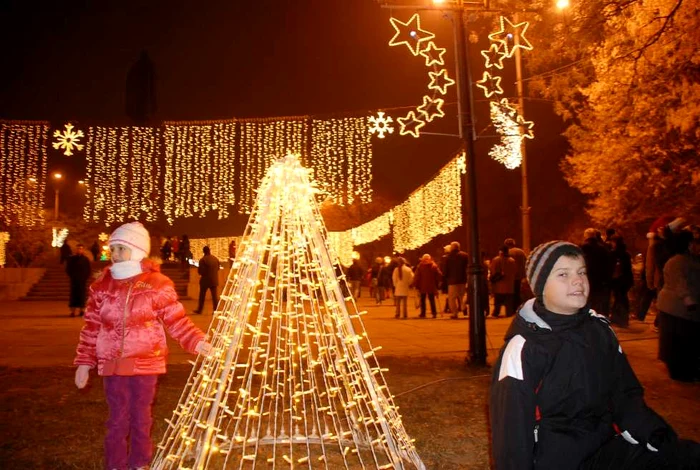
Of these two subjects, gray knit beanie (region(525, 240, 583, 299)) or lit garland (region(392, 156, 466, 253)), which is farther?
lit garland (region(392, 156, 466, 253))

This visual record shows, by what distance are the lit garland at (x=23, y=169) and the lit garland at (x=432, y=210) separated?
41.5 feet

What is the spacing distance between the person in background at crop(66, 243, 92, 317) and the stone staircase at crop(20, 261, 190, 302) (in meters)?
7.00

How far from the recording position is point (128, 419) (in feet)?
14.1

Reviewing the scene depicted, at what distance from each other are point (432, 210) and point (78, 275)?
48.5 ft

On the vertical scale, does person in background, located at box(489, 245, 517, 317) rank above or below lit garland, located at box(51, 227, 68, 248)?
below

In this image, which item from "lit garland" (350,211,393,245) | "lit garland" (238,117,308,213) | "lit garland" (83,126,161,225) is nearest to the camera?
"lit garland" (238,117,308,213)

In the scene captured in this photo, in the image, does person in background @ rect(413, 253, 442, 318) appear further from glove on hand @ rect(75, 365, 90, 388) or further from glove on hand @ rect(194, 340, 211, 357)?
glove on hand @ rect(75, 365, 90, 388)

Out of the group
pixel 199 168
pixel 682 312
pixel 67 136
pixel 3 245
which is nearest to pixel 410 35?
pixel 682 312

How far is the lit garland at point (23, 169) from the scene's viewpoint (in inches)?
811

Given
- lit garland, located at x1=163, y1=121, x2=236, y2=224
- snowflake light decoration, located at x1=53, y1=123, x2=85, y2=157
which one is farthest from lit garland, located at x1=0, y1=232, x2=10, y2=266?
snowflake light decoration, located at x1=53, y1=123, x2=85, y2=157

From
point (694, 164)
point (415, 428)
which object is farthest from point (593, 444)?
point (694, 164)

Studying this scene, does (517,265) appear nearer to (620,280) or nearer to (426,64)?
(620,280)

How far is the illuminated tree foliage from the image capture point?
11.9 metres

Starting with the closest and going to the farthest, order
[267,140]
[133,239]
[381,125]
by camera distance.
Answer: [133,239]
[381,125]
[267,140]
